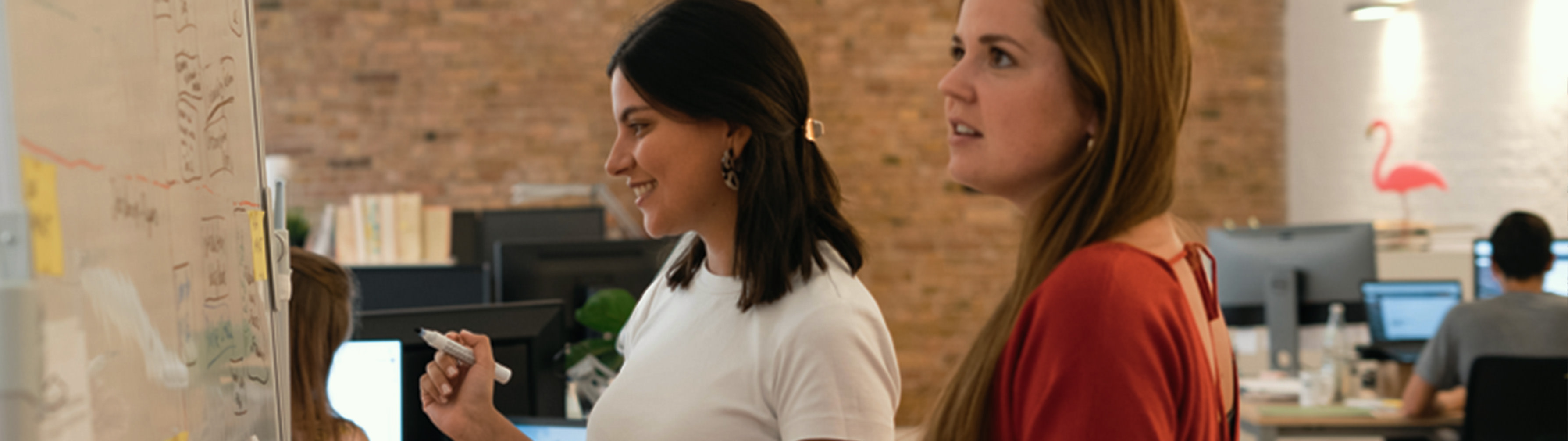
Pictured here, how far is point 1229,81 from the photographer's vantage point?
5438 mm

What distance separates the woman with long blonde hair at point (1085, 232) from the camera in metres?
0.64

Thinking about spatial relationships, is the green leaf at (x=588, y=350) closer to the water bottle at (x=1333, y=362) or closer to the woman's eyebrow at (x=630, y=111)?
the woman's eyebrow at (x=630, y=111)

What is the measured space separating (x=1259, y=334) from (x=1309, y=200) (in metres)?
1.77

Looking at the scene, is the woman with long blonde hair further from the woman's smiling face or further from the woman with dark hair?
the woman's smiling face

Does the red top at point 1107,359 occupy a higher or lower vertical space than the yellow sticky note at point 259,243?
lower

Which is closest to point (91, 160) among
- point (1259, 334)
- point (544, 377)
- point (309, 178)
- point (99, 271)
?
point (99, 271)

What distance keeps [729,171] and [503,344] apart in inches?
32.4

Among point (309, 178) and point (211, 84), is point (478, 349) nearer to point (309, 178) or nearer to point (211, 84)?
point (211, 84)

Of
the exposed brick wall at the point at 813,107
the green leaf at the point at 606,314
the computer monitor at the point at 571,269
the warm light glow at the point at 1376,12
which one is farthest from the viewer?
the exposed brick wall at the point at 813,107

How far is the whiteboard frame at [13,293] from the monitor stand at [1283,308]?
3.59m

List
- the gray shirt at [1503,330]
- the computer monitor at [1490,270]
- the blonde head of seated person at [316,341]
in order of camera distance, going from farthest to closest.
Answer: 1. the computer monitor at [1490,270]
2. the gray shirt at [1503,330]
3. the blonde head of seated person at [316,341]

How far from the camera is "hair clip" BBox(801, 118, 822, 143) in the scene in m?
1.21

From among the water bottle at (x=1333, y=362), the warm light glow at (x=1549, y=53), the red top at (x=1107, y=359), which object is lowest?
the water bottle at (x=1333, y=362)

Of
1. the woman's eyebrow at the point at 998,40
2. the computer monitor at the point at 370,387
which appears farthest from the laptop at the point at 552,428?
the woman's eyebrow at the point at 998,40
